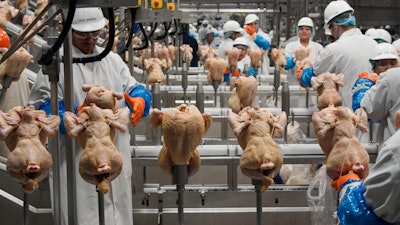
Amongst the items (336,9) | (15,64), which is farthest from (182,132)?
(336,9)

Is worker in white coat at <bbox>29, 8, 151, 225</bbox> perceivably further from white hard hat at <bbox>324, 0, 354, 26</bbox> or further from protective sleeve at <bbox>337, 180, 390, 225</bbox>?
white hard hat at <bbox>324, 0, 354, 26</bbox>

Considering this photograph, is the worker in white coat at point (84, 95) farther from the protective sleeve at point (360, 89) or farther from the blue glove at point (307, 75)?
the blue glove at point (307, 75)

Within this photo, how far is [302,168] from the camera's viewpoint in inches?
201

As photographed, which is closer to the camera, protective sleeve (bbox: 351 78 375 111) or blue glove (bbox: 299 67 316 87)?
protective sleeve (bbox: 351 78 375 111)

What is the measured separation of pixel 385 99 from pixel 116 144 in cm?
151

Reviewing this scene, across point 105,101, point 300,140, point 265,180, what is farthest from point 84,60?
point 300,140

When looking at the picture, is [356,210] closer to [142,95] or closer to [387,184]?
[387,184]

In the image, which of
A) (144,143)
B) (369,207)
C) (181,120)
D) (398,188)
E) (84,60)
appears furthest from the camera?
(144,143)

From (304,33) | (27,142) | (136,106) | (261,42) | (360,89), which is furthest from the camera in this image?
(261,42)

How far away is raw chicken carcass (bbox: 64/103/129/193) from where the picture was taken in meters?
2.30

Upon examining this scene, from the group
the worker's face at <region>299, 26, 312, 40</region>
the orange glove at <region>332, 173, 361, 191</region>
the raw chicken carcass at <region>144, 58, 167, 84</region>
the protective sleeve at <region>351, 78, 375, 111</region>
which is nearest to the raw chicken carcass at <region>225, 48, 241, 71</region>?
the raw chicken carcass at <region>144, 58, 167, 84</region>

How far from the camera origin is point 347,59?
4820 millimetres

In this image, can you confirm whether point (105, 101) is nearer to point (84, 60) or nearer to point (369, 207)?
point (84, 60)

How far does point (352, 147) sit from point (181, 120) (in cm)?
67
